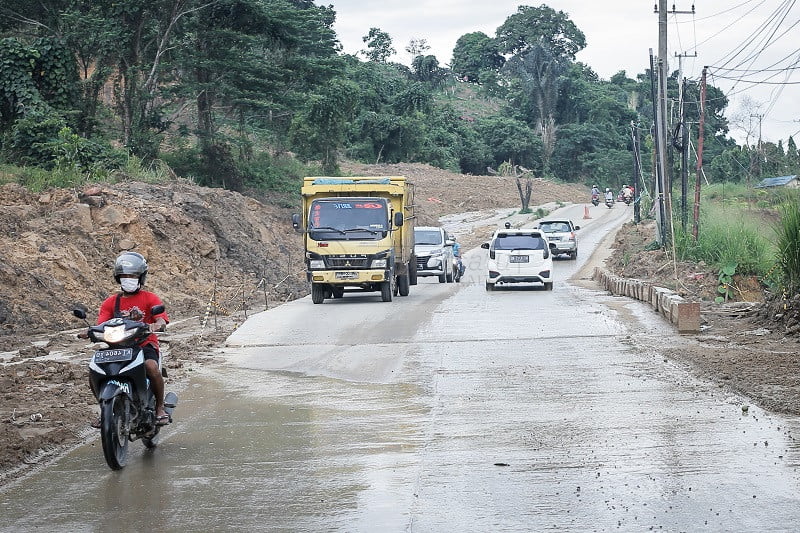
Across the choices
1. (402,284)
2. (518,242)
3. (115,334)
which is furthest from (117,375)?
(518,242)

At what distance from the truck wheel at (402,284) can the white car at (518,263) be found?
→ 2.83 m

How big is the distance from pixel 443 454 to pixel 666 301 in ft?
40.9

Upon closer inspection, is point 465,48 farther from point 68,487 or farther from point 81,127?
point 68,487

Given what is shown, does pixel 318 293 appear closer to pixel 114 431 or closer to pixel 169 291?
pixel 169 291

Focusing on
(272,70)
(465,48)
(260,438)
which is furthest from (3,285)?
(465,48)

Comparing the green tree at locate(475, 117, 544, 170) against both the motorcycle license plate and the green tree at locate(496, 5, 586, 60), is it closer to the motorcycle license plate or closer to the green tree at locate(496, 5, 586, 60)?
the green tree at locate(496, 5, 586, 60)

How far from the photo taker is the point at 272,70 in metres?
45.9

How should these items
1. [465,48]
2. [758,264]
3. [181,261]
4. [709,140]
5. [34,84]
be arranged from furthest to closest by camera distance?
[465,48]
[709,140]
[34,84]
[181,261]
[758,264]

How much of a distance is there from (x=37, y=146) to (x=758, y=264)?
21.7 m

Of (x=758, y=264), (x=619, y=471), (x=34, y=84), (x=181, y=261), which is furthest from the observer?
(x=34, y=84)

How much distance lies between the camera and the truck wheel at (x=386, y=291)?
84.9 ft

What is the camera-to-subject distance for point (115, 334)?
28.0ft

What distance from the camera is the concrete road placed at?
6801mm

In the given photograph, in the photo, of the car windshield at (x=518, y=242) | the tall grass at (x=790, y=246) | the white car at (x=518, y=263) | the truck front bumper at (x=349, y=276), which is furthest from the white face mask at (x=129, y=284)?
the car windshield at (x=518, y=242)
